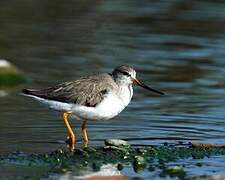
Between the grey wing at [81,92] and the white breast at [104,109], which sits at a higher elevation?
the grey wing at [81,92]

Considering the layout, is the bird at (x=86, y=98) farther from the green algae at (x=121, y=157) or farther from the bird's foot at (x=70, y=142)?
the green algae at (x=121, y=157)

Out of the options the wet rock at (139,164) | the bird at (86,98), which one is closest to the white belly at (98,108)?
the bird at (86,98)

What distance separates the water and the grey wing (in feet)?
2.21

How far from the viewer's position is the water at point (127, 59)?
13.3 m

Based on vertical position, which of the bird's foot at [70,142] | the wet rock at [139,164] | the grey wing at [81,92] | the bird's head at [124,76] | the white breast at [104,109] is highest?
the bird's head at [124,76]

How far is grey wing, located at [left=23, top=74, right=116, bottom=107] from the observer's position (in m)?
12.4

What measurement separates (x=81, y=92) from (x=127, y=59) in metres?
6.94

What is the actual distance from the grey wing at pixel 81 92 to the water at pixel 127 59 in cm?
67

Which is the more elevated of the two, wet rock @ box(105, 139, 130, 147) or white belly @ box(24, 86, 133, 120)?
white belly @ box(24, 86, 133, 120)

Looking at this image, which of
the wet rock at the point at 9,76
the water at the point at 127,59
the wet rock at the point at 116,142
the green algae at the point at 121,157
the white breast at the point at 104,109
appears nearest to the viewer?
the green algae at the point at 121,157

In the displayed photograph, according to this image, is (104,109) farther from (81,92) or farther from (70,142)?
(70,142)

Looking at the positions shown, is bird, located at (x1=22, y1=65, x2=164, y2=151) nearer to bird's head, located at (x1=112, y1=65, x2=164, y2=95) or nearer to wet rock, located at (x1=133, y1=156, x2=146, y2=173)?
bird's head, located at (x1=112, y1=65, x2=164, y2=95)

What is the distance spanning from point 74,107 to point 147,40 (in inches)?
369

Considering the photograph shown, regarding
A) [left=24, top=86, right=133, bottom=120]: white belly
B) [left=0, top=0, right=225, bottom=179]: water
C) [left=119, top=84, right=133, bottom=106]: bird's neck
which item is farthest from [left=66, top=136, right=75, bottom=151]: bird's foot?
[left=119, top=84, right=133, bottom=106]: bird's neck
